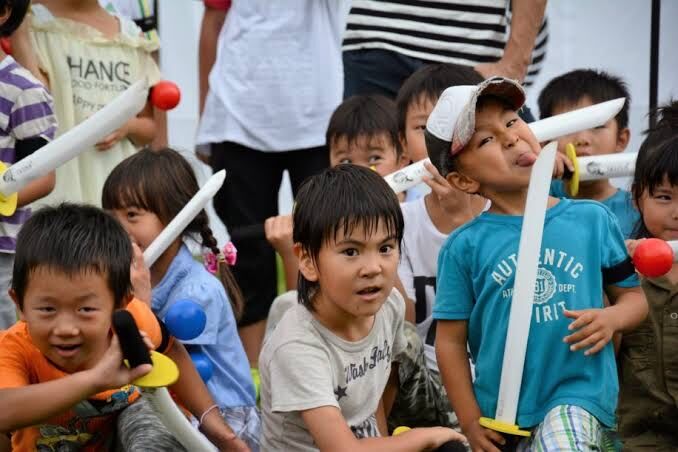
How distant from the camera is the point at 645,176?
10.3ft

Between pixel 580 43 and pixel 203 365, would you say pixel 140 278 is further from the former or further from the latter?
pixel 580 43

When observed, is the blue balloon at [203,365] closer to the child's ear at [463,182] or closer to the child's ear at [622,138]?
the child's ear at [463,182]

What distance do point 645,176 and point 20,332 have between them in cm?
154

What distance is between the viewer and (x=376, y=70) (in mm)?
4340

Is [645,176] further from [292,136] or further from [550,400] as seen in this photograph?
[292,136]

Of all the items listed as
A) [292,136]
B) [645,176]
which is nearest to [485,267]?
[645,176]

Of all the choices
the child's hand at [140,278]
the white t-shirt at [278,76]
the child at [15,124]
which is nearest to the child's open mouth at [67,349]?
the child's hand at [140,278]

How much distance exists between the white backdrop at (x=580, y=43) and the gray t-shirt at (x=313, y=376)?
296 cm

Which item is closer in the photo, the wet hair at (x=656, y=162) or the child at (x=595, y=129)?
the wet hair at (x=656, y=162)

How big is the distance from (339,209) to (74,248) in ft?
1.86

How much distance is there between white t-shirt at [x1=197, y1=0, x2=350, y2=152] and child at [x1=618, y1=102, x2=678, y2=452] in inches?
60.0

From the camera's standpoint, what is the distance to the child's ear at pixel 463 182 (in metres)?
2.84

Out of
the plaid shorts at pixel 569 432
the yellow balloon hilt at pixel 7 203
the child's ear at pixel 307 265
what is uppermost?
the yellow balloon hilt at pixel 7 203

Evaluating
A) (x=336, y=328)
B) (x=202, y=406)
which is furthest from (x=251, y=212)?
(x=336, y=328)
